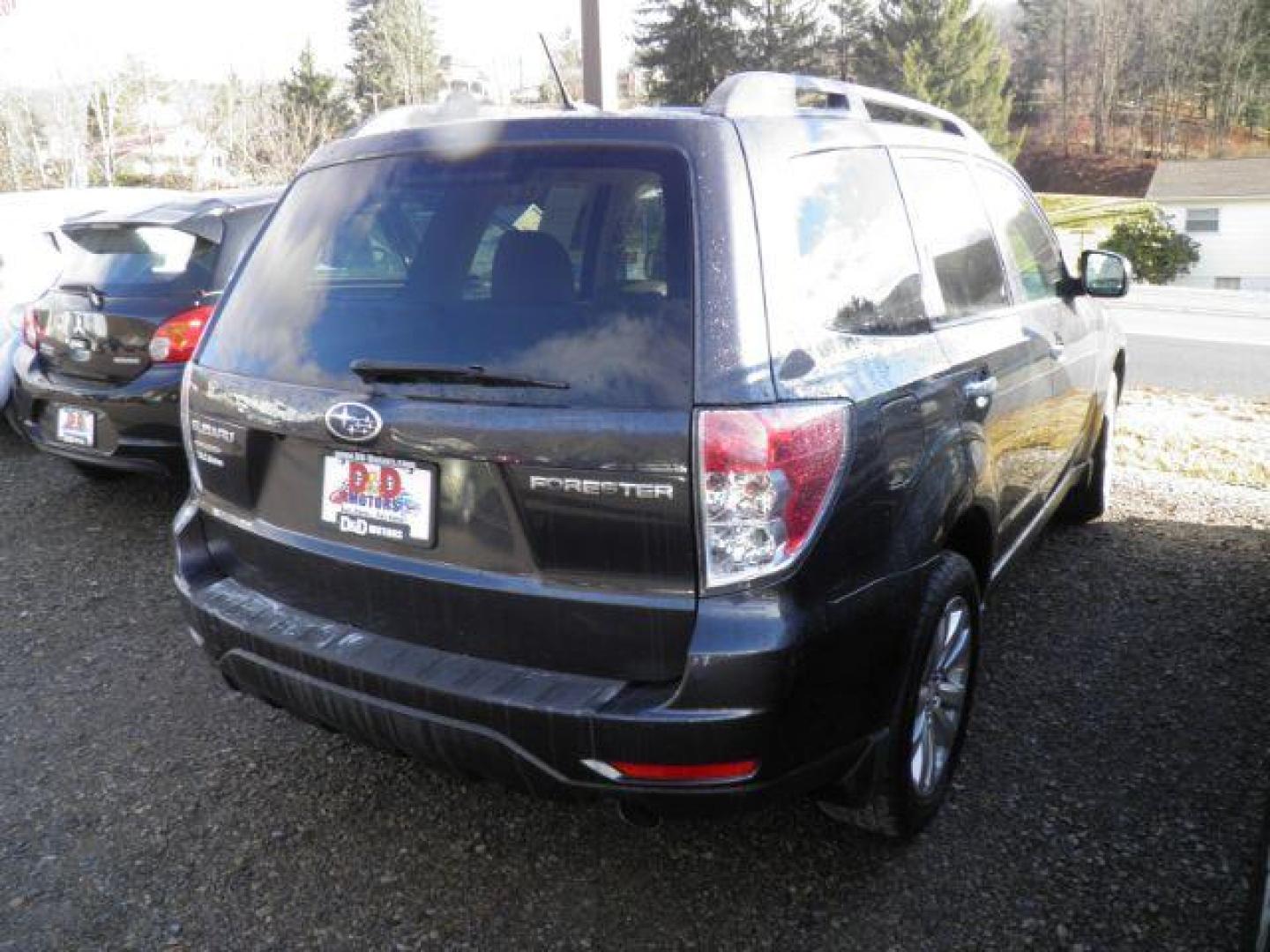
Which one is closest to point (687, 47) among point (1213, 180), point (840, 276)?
point (1213, 180)

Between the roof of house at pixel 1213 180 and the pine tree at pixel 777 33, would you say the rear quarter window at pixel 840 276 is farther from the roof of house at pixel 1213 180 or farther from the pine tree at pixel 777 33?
the pine tree at pixel 777 33

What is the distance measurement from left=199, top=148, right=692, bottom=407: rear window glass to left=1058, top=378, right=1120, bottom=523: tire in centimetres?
358

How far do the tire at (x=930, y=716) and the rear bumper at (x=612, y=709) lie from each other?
0.12m

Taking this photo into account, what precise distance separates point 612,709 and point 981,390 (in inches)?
57.1

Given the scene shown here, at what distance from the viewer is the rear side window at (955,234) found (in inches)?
113

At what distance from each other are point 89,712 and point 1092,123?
8408 cm

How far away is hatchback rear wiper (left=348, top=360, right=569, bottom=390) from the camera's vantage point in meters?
2.12

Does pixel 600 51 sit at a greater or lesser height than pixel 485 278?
greater

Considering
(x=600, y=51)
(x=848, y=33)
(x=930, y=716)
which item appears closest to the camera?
(x=930, y=716)

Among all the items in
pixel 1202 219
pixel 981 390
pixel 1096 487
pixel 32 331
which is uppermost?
pixel 981 390

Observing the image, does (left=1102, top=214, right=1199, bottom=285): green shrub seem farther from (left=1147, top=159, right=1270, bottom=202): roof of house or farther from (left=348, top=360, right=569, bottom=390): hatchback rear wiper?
(left=348, top=360, right=569, bottom=390): hatchback rear wiper

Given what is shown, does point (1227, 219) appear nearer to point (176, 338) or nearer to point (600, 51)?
point (600, 51)

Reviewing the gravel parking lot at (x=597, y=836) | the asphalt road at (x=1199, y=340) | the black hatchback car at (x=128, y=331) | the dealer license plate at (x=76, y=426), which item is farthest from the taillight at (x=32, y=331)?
the asphalt road at (x=1199, y=340)

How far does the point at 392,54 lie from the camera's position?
51.9m
